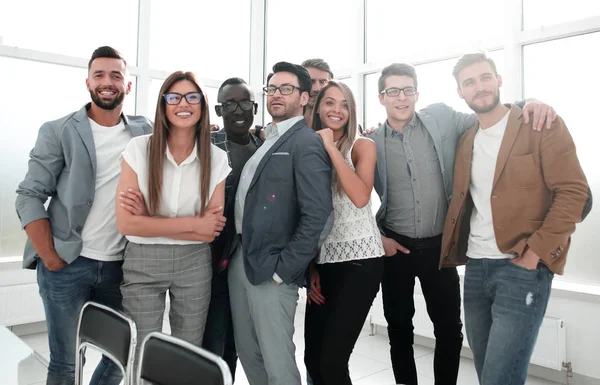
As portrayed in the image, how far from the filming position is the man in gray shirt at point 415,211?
7.64ft

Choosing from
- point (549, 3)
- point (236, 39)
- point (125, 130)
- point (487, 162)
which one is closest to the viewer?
point (487, 162)

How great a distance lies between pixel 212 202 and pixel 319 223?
472mm

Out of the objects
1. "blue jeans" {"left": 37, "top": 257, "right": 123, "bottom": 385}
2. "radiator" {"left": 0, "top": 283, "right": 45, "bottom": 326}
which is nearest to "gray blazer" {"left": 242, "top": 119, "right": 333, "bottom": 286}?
"blue jeans" {"left": 37, "top": 257, "right": 123, "bottom": 385}

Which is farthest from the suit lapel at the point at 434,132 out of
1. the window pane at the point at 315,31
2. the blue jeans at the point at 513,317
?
the window pane at the point at 315,31

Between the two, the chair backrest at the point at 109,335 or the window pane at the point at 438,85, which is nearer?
the chair backrest at the point at 109,335

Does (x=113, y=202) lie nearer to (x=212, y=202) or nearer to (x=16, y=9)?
(x=212, y=202)

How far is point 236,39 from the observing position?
237 inches

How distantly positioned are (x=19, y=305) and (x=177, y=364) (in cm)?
346

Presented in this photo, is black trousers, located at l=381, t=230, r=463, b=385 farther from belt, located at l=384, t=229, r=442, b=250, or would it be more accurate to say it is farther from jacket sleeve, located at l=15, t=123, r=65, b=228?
jacket sleeve, located at l=15, t=123, r=65, b=228

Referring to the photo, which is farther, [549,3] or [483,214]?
[549,3]

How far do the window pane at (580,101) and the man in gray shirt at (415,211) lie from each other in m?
1.57

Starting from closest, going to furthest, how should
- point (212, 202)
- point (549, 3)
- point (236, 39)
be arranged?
point (212, 202)
point (549, 3)
point (236, 39)

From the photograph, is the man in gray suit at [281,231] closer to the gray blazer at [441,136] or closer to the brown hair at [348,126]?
the brown hair at [348,126]

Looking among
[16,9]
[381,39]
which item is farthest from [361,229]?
[16,9]
